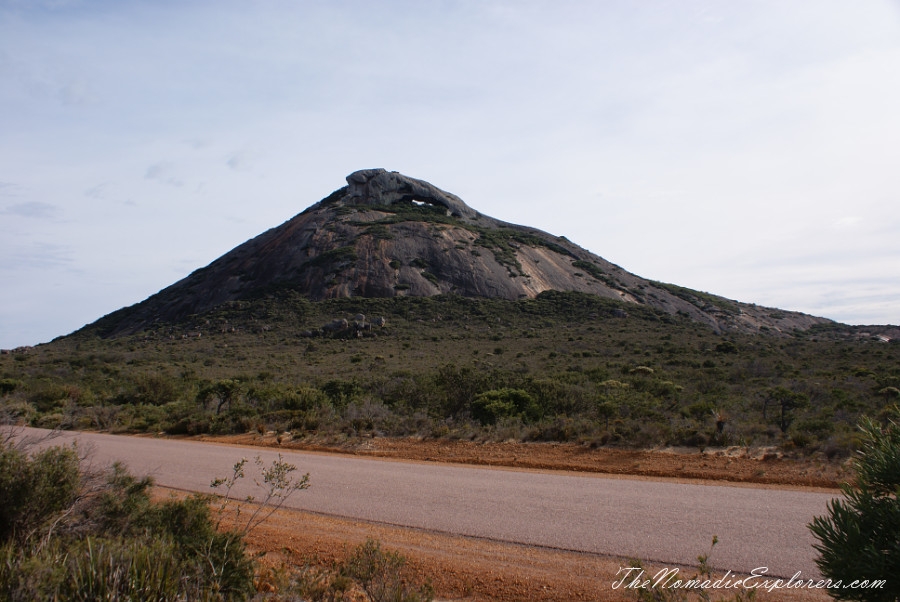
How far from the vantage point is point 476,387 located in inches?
672

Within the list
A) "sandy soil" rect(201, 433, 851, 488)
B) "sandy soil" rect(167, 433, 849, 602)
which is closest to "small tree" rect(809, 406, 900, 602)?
"sandy soil" rect(167, 433, 849, 602)

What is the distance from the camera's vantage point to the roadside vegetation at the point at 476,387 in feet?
41.7

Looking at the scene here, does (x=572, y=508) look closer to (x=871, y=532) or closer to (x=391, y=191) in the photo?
(x=871, y=532)

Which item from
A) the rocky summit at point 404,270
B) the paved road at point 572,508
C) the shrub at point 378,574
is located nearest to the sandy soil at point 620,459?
the paved road at point 572,508

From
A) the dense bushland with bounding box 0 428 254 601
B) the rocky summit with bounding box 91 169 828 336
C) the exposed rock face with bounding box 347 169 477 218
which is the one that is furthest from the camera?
the exposed rock face with bounding box 347 169 477 218

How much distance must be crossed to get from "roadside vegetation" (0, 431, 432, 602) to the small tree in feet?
8.42

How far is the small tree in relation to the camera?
9.43ft

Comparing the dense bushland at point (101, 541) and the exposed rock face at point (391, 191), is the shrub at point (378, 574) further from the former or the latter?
the exposed rock face at point (391, 191)

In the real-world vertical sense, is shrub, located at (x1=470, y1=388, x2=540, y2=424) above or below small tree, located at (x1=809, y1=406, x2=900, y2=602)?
below

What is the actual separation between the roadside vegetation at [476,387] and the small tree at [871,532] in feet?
24.1

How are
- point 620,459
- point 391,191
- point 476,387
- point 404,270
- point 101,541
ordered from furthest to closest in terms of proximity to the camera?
point 391,191
point 404,270
point 476,387
point 620,459
point 101,541

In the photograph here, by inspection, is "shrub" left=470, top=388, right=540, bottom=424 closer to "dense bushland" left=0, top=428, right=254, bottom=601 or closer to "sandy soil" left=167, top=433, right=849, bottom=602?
"sandy soil" left=167, top=433, right=849, bottom=602

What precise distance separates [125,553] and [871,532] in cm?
423

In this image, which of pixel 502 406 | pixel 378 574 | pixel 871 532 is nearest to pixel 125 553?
pixel 378 574
